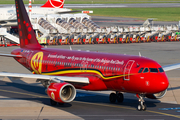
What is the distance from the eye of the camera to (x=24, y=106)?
25.6 m

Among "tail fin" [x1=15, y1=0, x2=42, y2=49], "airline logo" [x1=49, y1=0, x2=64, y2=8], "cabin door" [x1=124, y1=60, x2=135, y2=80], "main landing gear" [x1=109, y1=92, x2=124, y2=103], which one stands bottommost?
"main landing gear" [x1=109, y1=92, x2=124, y2=103]

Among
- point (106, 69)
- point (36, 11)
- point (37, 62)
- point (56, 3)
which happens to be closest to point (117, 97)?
point (106, 69)

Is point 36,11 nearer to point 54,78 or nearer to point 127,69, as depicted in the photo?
point 54,78

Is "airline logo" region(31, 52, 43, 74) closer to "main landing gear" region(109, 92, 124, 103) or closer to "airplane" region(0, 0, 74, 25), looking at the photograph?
"main landing gear" region(109, 92, 124, 103)

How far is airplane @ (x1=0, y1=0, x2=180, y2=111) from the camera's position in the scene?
888 inches

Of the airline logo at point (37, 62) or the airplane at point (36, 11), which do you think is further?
the airplane at point (36, 11)

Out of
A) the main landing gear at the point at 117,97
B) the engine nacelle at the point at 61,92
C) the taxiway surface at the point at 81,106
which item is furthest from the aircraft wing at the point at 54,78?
the main landing gear at the point at 117,97

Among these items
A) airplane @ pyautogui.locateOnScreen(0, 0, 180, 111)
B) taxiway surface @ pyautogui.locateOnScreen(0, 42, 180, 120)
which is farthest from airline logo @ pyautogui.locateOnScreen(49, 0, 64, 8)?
airplane @ pyautogui.locateOnScreen(0, 0, 180, 111)

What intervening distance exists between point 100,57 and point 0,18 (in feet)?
221

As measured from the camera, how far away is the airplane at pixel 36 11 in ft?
284

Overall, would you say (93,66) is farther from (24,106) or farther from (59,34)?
(59,34)

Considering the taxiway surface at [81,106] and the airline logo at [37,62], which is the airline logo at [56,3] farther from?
the airline logo at [37,62]

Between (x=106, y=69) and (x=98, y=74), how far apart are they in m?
0.86

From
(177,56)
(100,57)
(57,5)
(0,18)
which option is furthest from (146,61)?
(57,5)
